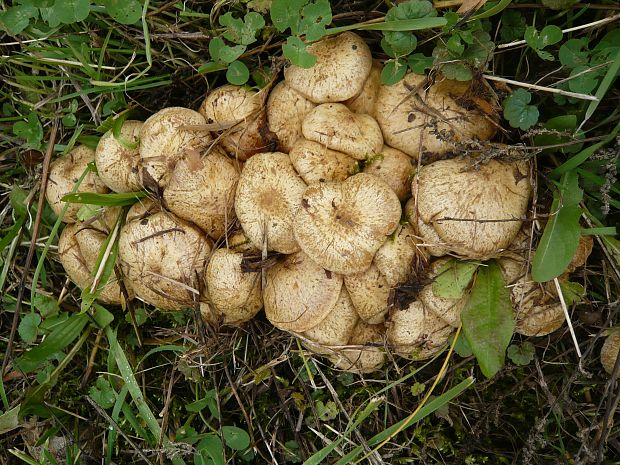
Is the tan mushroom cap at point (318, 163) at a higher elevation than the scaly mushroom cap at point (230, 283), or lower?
higher

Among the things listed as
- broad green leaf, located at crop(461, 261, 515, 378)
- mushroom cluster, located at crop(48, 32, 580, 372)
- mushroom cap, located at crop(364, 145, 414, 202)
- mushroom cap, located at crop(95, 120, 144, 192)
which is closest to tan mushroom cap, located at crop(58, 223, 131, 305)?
mushroom cluster, located at crop(48, 32, 580, 372)

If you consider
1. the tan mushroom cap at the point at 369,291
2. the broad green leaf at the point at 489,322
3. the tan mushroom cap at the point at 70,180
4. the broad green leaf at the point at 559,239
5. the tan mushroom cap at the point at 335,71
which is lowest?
the broad green leaf at the point at 489,322

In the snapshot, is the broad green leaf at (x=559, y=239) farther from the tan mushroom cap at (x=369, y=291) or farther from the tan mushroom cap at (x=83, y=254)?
the tan mushroom cap at (x=83, y=254)

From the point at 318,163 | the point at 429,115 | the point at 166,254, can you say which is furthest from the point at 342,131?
the point at 166,254

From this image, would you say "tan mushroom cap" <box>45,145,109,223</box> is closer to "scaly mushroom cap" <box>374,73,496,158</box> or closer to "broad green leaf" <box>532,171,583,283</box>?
"scaly mushroom cap" <box>374,73,496,158</box>

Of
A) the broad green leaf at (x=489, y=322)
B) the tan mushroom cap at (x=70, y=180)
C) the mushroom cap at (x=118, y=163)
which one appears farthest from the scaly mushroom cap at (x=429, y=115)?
the tan mushroom cap at (x=70, y=180)

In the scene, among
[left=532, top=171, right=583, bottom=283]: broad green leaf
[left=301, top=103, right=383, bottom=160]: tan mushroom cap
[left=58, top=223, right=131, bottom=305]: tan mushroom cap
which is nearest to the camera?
[left=532, top=171, right=583, bottom=283]: broad green leaf
